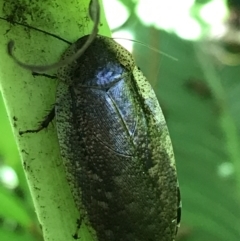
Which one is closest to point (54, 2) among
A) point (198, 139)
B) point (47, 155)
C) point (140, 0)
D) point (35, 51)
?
point (35, 51)

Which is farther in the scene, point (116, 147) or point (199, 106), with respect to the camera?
point (199, 106)

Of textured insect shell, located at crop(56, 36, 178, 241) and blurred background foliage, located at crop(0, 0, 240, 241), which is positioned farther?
blurred background foliage, located at crop(0, 0, 240, 241)

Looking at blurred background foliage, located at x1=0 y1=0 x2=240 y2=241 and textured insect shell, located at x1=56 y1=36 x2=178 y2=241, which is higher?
blurred background foliage, located at x1=0 y1=0 x2=240 y2=241

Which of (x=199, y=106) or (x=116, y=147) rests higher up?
(x=199, y=106)

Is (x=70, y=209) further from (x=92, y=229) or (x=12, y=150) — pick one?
(x=12, y=150)
